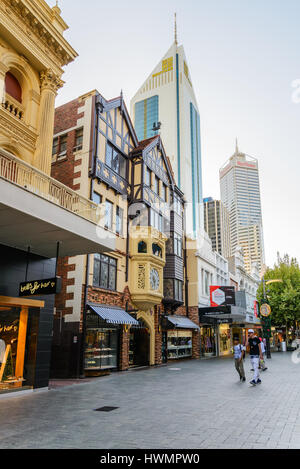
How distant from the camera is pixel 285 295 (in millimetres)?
41094

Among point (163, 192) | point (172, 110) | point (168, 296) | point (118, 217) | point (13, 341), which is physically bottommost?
point (13, 341)

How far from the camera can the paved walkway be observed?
21.2ft

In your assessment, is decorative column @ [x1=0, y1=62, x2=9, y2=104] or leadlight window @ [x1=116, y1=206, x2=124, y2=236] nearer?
decorative column @ [x1=0, y1=62, x2=9, y2=104]

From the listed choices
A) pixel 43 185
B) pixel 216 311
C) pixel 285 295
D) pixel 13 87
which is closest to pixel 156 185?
pixel 216 311

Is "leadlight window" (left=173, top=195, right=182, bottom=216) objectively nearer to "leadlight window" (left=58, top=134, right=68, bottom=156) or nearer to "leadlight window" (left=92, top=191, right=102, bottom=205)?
"leadlight window" (left=92, top=191, right=102, bottom=205)

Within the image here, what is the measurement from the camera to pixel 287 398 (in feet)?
35.4

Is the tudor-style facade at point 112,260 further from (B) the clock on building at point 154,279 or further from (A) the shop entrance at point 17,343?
(A) the shop entrance at point 17,343

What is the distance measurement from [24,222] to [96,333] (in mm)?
9882

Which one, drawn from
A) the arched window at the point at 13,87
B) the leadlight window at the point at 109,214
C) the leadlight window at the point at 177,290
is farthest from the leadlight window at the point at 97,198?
the leadlight window at the point at 177,290

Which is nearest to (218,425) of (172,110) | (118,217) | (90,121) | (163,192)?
(118,217)

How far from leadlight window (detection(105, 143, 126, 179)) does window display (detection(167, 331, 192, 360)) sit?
12464 mm

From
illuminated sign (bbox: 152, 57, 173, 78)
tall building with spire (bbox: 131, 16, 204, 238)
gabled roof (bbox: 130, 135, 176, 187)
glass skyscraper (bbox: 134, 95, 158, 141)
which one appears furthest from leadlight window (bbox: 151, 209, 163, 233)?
illuminated sign (bbox: 152, 57, 173, 78)

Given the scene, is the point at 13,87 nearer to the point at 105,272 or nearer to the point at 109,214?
the point at 109,214

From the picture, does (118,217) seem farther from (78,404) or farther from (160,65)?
(160,65)
